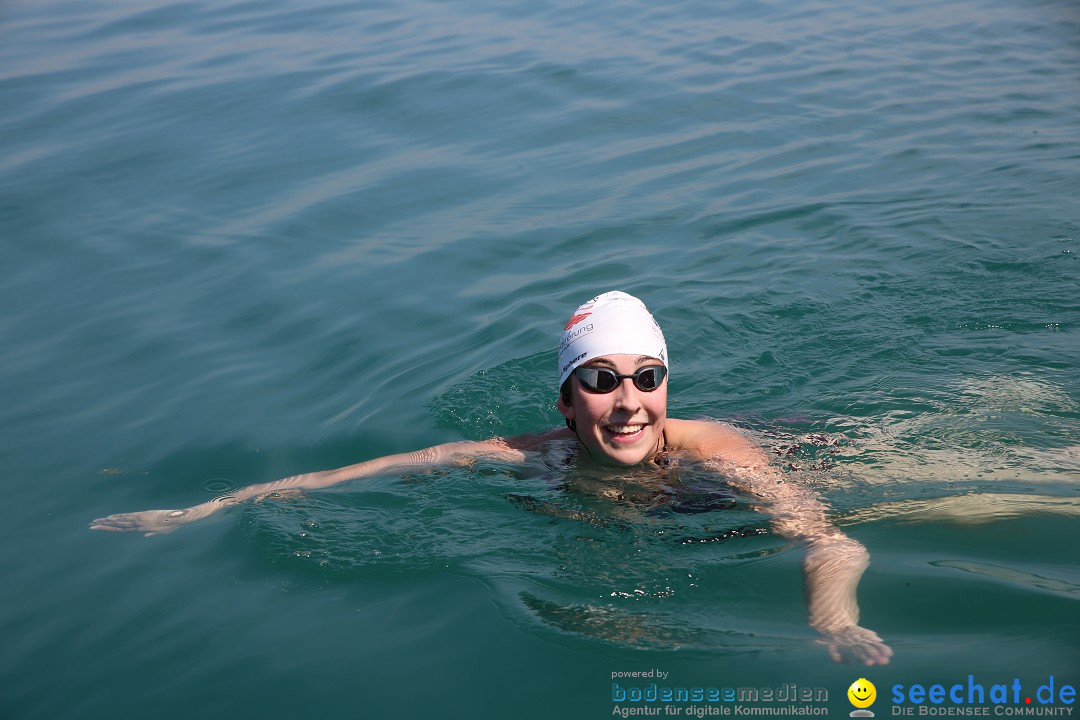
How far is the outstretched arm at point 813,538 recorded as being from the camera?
14.8 ft

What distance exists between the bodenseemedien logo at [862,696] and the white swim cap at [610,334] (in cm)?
210

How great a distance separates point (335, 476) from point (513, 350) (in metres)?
2.50

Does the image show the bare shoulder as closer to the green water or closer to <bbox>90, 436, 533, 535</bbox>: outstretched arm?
the green water

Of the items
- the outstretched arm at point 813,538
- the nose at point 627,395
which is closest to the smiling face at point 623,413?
the nose at point 627,395

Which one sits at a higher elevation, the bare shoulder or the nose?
the nose

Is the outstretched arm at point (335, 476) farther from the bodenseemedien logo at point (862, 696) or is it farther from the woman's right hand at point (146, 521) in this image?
the bodenseemedien logo at point (862, 696)

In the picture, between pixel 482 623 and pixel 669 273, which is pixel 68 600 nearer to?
pixel 482 623

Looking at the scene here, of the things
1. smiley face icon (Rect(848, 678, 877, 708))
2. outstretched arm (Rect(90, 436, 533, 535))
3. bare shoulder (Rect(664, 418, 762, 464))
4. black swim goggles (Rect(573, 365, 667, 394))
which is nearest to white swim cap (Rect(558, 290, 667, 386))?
black swim goggles (Rect(573, 365, 667, 394))

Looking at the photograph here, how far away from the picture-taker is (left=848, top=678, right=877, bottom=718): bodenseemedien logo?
13.8 feet

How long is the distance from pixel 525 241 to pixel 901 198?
384 cm

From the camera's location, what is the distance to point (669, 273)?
9484 millimetres

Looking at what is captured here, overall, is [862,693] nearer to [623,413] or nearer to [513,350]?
[623,413]

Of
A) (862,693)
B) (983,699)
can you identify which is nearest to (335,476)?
(862,693)

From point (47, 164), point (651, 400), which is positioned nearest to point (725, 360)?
point (651, 400)
